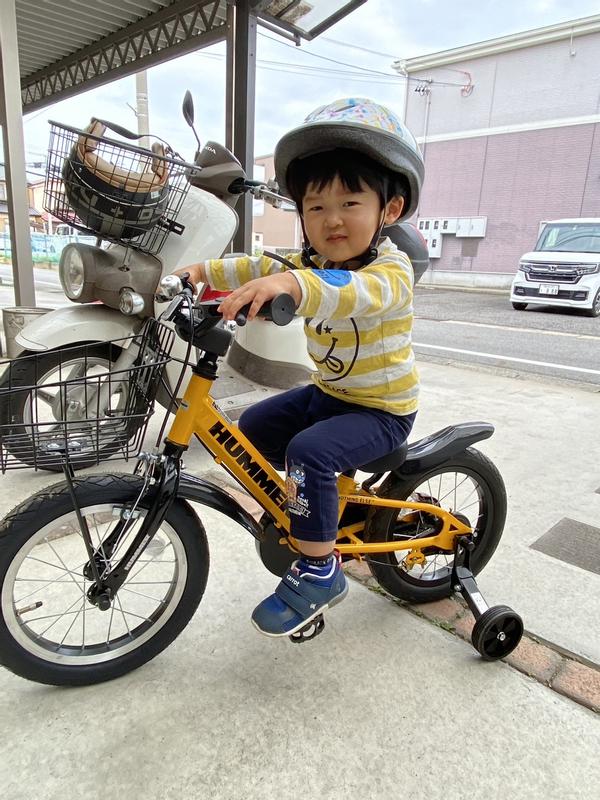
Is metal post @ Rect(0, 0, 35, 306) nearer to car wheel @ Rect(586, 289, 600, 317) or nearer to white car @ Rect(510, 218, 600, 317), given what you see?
white car @ Rect(510, 218, 600, 317)

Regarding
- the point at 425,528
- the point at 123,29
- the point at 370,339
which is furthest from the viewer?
the point at 123,29

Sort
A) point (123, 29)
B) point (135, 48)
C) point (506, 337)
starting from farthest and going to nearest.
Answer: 1. point (506, 337)
2. point (135, 48)
3. point (123, 29)

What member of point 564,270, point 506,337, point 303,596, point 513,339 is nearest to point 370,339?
point 303,596

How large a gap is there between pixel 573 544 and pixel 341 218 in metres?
1.80

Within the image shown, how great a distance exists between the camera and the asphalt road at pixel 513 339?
6113 mm

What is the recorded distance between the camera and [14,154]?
410cm

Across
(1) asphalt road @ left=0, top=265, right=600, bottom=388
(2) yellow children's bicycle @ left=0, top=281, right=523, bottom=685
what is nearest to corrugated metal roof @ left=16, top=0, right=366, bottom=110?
(1) asphalt road @ left=0, top=265, right=600, bottom=388

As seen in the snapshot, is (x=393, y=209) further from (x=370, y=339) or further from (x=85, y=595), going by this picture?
(x=85, y=595)

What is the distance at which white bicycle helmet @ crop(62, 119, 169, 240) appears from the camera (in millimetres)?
2240

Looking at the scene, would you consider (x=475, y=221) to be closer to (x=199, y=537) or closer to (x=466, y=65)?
(x=466, y=65)

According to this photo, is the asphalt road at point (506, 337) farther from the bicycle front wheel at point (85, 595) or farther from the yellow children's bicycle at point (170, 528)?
the bicycle front wheel at point (85, 595)

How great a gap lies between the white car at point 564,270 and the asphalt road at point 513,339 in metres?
0.33

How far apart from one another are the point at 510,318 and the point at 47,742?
34.5 ft

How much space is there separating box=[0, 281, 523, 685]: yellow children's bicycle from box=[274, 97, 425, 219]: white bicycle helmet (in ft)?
1.76
